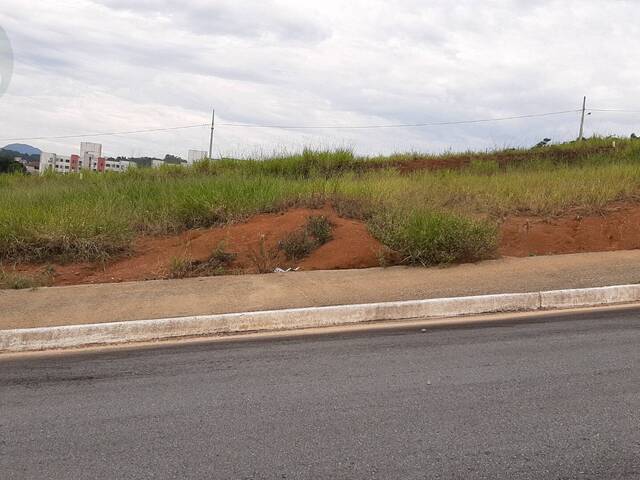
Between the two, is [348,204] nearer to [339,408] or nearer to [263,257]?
[263,257]

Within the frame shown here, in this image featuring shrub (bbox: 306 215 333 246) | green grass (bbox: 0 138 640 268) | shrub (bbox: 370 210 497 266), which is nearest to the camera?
shrub (bbox: 370 210 497 266)

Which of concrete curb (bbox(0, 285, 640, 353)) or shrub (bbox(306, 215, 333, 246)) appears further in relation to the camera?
shrub (bbox(306, 215, 333, 246))

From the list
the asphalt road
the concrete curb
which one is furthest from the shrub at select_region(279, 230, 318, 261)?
the asphalt road

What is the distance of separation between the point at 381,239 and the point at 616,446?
21.9ft

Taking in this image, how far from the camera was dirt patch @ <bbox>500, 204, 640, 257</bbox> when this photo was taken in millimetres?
10707

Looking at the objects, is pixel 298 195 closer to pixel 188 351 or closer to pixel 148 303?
pixel 148 303

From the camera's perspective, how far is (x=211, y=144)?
37.9 m

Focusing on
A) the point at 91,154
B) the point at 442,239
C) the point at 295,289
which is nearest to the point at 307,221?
the point at 442,239

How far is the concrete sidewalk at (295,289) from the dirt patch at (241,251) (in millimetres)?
613

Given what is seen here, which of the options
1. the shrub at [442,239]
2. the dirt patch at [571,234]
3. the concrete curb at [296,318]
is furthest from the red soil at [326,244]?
the concrete curb at [296,318]

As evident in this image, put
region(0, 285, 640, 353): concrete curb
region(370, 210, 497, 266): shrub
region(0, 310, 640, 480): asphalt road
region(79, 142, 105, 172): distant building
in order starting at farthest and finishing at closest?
region(79, 142, 105, 172): distant building
region(370, 210, 497, 266): shrub
region(0, 285, 640, 353): concrete curb
region(0, 310, 640, 480): asphalt road

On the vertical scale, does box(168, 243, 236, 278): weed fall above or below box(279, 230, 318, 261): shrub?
below

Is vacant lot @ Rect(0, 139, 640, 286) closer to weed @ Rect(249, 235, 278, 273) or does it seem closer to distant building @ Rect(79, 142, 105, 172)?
weed @ Rect(249, 235, 278, 273)

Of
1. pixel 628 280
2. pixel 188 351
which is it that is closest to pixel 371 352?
pixel 188 351
